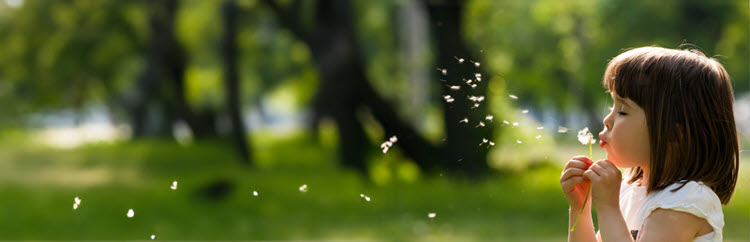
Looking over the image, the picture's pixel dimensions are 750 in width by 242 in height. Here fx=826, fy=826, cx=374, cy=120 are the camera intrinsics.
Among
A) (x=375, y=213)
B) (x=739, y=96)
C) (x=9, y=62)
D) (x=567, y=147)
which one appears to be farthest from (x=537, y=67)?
(x=9, y=62)

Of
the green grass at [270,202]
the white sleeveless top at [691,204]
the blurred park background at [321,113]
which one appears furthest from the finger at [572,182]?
the green grass at [270,202]

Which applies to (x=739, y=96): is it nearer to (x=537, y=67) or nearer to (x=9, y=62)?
(x=537, y=67)

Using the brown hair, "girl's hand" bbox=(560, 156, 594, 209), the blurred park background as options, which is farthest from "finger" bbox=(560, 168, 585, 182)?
the blurred park background

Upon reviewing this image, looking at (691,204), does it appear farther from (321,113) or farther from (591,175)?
(321,113)

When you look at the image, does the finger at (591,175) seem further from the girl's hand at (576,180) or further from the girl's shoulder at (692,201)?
the girl's shoulder at (692,201)

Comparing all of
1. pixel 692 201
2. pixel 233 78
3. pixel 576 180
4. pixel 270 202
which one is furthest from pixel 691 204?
pixel 233 78

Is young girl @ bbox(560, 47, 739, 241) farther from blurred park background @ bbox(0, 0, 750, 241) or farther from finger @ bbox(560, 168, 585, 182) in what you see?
blurred park background @ bbox(0, 0, 750, 241)
